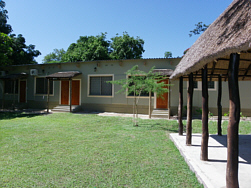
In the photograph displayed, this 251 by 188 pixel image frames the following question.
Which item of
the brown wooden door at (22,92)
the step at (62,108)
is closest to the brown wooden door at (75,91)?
the step at (62,108)

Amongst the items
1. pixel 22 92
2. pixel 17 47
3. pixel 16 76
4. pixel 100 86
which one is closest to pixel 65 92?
pixel 100 86

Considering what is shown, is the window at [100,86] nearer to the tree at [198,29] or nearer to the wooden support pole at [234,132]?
the wooden support pole at [234,132]

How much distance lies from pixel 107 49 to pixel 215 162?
84.5 feet

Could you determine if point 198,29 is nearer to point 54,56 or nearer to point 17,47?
point 17,47

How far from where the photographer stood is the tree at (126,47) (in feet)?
87.5

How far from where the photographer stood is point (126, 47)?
27.0m

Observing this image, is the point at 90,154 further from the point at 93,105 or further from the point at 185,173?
the point at 93,105

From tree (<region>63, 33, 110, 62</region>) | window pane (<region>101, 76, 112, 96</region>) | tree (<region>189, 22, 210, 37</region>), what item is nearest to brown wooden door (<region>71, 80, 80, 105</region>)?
window pane (<region>101, 76, 112, 96</region>)

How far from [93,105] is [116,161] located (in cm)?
1020

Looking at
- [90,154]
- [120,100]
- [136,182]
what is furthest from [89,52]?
[136,182]

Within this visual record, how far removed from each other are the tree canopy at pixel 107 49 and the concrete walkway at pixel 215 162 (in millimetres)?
20922

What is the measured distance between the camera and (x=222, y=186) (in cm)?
275

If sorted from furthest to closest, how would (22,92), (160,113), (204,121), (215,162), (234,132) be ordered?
(22,92) → (160,113) → (204,121) → (215,162) → (234,132)

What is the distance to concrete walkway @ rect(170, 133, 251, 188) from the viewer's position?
2.95 meters
